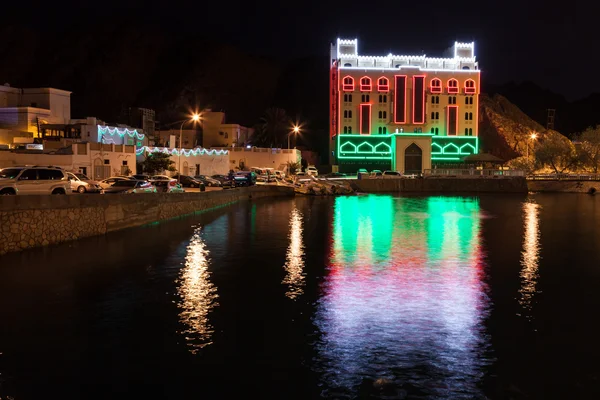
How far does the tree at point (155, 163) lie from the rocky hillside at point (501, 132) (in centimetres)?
7603

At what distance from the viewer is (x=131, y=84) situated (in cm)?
13312

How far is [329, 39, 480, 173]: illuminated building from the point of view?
94.6m

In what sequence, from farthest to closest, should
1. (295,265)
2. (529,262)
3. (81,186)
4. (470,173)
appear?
(470,173) < (81,186) < (529,262) < (295,265)

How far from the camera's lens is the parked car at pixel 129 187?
3598 centimetres

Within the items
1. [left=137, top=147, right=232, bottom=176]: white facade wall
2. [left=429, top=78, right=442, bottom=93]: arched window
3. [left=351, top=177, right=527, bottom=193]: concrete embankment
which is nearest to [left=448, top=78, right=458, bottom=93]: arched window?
[left=429, top=78, right=442, bottom=93]: arched window

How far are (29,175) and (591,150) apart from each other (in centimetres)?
9141

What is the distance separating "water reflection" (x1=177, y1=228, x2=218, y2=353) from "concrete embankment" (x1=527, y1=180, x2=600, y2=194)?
2801 inches

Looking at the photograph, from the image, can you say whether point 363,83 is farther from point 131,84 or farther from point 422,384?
point 422,384

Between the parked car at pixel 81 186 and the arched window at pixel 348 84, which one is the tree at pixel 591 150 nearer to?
the arched window at pixel 348 84

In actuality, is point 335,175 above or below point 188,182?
above

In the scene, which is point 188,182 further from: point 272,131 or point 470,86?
point 470,86

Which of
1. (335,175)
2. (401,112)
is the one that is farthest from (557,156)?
(335,175)

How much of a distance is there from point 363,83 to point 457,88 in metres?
16.4

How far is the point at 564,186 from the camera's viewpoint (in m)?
83.0
